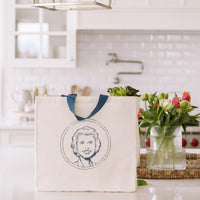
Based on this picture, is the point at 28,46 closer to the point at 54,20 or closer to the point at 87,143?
the point at 54,20

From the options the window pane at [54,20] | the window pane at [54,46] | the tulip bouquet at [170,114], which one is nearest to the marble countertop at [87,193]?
the tulip bouquet at [170,114]

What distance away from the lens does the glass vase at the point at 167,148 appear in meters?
1.53

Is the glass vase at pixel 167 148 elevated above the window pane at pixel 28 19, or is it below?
below

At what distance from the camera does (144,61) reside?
4.38 metres

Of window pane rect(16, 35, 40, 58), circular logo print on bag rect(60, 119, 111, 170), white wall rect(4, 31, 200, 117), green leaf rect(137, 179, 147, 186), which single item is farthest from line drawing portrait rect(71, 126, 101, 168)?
white wall rect(4, 31, 200, 117)

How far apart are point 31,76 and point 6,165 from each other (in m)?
2.70

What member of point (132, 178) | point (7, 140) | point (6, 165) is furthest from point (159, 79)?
point (132, 178)

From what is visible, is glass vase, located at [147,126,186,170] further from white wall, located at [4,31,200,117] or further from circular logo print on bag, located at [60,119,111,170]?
white wall, located at [4,31,200,117]

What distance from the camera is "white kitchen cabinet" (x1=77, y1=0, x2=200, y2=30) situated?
3.93 meters

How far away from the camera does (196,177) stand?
5.23 ft

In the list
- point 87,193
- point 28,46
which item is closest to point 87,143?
point 87,193

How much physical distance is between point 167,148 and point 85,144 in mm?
343

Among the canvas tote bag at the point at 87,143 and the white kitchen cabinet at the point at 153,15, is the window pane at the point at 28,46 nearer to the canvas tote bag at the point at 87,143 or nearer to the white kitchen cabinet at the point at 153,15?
the white kitchen cabinet at the point at 153,15

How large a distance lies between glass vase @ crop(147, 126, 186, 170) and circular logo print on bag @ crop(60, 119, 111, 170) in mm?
263
